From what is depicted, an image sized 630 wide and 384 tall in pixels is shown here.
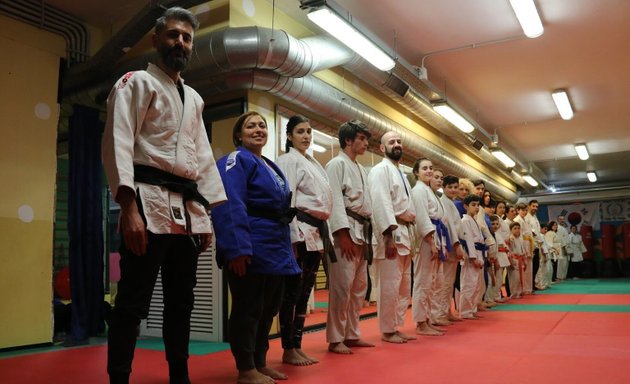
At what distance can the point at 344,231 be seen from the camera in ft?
12.8

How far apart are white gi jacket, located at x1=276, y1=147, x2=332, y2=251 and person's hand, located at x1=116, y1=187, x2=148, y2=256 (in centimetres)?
152

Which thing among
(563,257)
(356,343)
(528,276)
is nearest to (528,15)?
(356,343)

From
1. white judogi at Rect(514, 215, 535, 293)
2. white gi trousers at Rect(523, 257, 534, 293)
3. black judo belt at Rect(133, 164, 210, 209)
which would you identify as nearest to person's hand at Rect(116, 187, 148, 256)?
black judo belt at Rect(133, 164, 210, 209)

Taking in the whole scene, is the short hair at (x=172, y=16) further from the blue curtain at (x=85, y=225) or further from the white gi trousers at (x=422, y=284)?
the blue curtain at (x=85, y=225)

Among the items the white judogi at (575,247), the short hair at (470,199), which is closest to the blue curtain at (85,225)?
the short hair at (470,199)

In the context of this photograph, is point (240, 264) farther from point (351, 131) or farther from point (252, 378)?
point (351, 131)

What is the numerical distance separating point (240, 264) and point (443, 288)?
345 cm

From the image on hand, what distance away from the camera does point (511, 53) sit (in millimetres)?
7434

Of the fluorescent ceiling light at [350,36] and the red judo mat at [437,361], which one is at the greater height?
the fluorescent ceiling light at [350,36]

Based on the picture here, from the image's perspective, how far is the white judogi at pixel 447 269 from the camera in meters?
5.52

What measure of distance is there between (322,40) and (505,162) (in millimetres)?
8703

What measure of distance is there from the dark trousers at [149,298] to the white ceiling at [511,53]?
4.36 metres

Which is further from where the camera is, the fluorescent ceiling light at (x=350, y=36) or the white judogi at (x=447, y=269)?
the white judogi at (x=447, y=269)

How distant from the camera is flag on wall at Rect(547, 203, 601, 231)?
20.2 m
